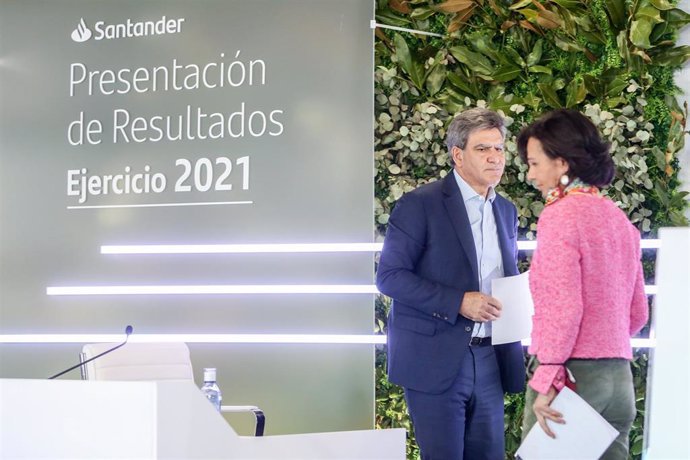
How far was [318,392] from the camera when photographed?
4.70 metres

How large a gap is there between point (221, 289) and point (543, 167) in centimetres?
239

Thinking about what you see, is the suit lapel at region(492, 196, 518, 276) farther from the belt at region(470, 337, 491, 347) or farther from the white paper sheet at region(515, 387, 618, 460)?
the white paper sheet at region(515, 387, 618, 460)

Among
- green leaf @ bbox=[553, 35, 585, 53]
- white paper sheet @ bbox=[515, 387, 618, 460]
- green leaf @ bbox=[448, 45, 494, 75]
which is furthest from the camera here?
green leaf @ bbox=[448, 45, 494, 75]

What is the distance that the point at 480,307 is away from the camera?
3.39m

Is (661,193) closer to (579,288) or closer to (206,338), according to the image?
(579,288)

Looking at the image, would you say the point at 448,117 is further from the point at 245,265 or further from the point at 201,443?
the point at 201,443

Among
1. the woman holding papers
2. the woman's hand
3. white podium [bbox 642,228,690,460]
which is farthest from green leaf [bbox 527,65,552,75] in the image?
white podium [bbox 642,228,690,460]

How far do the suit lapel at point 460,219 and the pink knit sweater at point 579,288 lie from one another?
824mm

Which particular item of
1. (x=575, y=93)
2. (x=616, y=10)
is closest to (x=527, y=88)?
(x=575, y=93)

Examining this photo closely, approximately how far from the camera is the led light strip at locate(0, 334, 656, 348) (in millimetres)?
4664

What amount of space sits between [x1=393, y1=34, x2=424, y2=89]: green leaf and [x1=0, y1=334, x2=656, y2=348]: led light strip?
1310mm

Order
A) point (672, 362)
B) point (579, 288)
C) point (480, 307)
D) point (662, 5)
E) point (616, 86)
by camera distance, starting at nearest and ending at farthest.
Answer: point (672, 362)
point (579, 288)
point (480, 307)
point (662, 5)
point (616, 86)

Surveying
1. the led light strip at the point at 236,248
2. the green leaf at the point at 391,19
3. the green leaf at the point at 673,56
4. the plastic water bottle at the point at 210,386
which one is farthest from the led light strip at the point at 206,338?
the green leaf at the point at 673,56

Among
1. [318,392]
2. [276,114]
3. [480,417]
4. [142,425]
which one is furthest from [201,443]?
[276,114]
